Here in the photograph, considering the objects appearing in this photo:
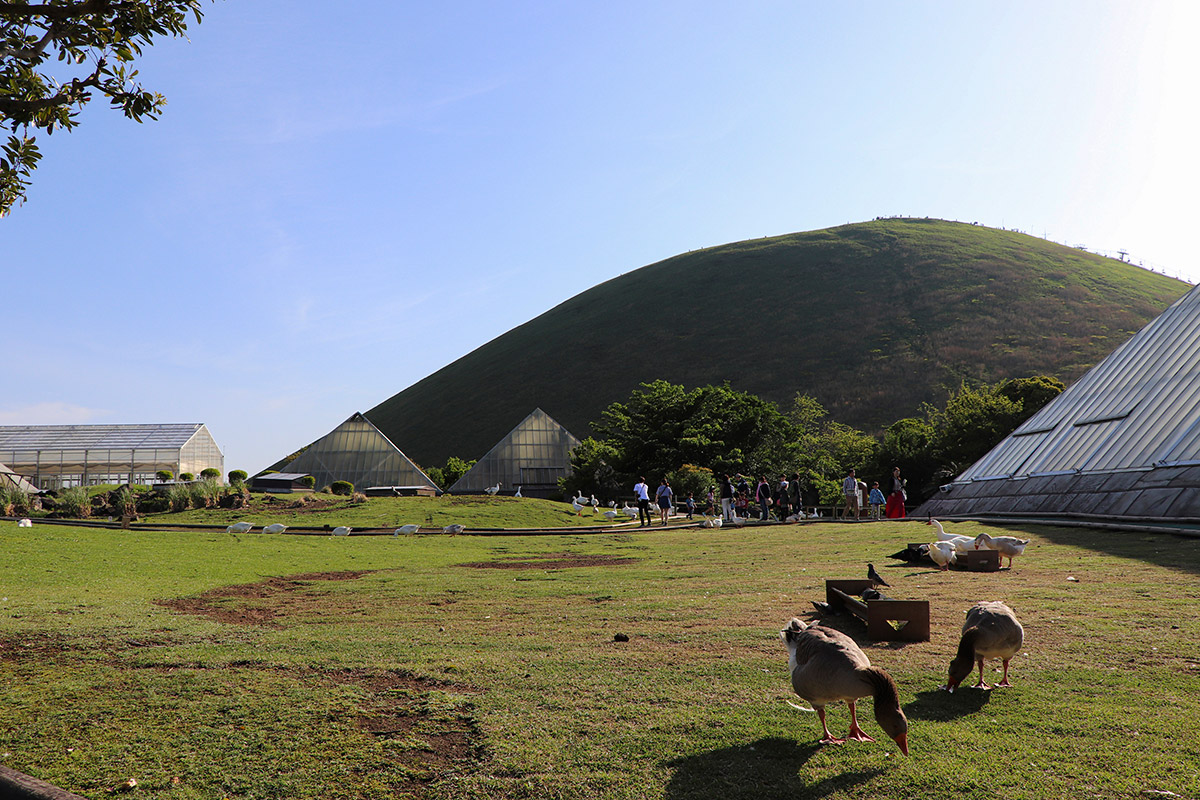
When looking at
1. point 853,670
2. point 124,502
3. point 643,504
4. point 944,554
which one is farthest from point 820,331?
point 853,670

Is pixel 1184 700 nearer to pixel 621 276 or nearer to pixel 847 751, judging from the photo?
pixel 847 751

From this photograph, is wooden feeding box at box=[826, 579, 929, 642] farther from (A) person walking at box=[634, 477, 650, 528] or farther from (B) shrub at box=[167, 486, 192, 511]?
(B) shrub at box=[167, 486, 192, 511]

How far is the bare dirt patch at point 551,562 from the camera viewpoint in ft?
53.5

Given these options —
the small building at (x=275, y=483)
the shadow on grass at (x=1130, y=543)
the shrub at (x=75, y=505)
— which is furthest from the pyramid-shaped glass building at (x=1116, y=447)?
the small building at (x=275, y=483)

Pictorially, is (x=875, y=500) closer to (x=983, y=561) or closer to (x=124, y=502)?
(x=983, y=561)

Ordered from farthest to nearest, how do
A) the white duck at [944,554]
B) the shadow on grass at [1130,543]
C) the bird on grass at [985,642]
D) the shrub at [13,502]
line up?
the shrub at [13,502]
the white duck at [944,554]
the shadow on grass at [1130,543]
the bird on grass at [985,642]

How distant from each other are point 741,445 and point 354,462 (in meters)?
27.0

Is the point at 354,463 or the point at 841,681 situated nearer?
the point at 841,681

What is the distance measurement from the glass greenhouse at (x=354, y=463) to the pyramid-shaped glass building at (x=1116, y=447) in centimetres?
3491

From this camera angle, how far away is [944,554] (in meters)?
12.5

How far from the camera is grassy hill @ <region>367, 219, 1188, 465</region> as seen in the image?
301ft

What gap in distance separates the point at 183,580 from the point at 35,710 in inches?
335

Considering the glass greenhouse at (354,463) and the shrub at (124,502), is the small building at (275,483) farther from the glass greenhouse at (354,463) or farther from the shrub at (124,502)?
the shrub at (124,502)

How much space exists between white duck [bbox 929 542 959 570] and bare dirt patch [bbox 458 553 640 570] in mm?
6495
